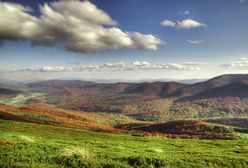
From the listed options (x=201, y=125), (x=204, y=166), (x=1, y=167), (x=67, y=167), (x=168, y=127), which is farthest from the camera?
(x=168, y=127)

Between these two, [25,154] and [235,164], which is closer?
[25,154]

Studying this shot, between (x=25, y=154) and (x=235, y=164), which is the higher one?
(x=25, y=154)

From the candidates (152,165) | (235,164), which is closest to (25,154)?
(152,165)

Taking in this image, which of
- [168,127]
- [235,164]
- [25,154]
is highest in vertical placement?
[25,154]

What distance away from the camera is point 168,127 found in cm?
12388

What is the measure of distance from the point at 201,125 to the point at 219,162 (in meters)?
87.6

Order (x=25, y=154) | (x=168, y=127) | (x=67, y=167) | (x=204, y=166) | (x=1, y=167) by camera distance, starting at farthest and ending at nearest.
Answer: (x=168, y=127) < (x=204, y=166) < (x=25, y=154) < (x=67, y=167) < (x=1, y=167)

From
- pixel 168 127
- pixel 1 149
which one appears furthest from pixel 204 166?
pixel 168 127

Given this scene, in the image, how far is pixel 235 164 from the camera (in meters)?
28.5

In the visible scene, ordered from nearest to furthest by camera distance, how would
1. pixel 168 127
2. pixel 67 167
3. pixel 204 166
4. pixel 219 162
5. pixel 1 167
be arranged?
pixel 1 167, pixel 67 167, pixel 204 166, pixel 219 162, pixel 168 127

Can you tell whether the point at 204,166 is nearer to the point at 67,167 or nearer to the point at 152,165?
the point at 152,165

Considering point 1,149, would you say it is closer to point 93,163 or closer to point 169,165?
point 93,163

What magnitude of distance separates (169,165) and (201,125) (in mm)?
92400

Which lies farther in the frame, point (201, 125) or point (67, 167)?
point (201, 125)
